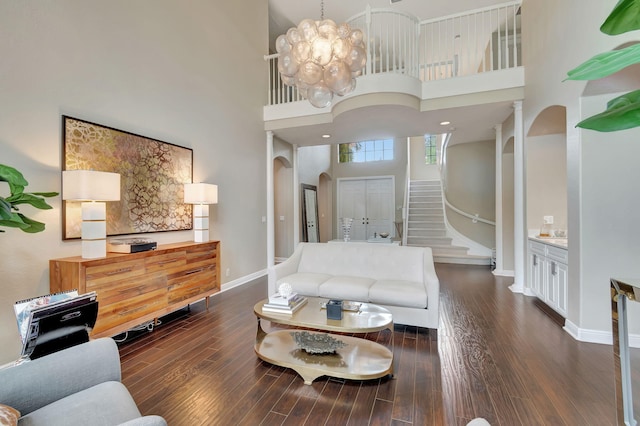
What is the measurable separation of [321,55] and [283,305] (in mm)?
2265

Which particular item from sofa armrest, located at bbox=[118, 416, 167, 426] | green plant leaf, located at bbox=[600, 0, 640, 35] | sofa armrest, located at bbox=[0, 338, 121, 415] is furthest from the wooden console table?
green plant leaf, located at bbox=[600, 0, 640, 35]

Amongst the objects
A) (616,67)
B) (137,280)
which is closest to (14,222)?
(137,280)

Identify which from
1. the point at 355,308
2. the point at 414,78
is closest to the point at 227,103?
the point at 414,78

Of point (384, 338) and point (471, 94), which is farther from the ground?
point (471, 94)

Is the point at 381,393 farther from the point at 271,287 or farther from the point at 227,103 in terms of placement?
the point at 227,103

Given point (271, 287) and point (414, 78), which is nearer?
point (271, 287)

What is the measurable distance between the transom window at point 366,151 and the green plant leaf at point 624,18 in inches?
343

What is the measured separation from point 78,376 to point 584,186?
3996 mm

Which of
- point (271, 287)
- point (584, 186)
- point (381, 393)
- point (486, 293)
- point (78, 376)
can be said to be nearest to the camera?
point (78, 376)

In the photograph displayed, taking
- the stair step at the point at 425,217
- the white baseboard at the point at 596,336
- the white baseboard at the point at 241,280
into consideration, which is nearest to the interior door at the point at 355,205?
the stair step at the point at 425,217

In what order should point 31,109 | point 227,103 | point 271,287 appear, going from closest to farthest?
point 31,109 → point 271,287 → point 227,103

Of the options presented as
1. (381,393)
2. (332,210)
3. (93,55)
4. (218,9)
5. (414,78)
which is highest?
(218,9)

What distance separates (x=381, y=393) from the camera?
196 centimetres

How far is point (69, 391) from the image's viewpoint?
4.27 feet
